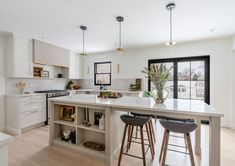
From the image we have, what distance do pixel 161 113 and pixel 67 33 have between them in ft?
9.48

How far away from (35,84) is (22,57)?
989 mm

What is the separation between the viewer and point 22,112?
321cm

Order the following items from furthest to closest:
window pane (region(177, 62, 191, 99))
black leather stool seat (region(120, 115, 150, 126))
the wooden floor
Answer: window pane (region(177, 62, 191, 99)), the wooden floor, black leather stool seat (region(120, 115, 150, 126))

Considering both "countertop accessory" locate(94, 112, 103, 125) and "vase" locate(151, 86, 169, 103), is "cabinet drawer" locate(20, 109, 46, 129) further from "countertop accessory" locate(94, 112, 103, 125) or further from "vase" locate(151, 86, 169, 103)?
"vase" locate(151, 86, 169, 103)

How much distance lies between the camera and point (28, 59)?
3.54m

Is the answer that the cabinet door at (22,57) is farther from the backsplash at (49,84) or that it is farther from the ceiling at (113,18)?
the backsplash at (49,84)

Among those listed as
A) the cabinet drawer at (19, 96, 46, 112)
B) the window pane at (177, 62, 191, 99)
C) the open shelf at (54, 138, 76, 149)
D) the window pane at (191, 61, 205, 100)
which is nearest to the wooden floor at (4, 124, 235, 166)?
the open shelf at (54, 138, 76, 149)

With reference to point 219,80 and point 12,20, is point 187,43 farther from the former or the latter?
point 12,20

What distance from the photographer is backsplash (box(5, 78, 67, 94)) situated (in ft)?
11.4

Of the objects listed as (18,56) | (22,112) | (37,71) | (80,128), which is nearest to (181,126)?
(80,128)

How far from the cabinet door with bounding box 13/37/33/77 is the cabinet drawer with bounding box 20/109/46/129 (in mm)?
1002

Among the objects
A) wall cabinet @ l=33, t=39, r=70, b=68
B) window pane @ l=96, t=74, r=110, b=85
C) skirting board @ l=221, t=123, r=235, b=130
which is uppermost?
wall cabinet @ l=33, t=39, r=70, b=68

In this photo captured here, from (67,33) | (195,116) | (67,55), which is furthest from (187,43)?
(67,55)

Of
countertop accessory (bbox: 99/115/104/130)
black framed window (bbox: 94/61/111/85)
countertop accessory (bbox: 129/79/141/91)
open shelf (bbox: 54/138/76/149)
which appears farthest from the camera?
black framed window (bbox: 94/61/111/85)
